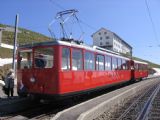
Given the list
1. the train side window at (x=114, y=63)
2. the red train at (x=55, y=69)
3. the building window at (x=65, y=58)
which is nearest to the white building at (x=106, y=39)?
the train side window at (x=114, y=63)

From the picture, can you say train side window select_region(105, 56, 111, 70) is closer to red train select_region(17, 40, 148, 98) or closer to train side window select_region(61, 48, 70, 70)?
red train select_region(17, 40, 148, 98)

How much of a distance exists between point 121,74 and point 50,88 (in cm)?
1271

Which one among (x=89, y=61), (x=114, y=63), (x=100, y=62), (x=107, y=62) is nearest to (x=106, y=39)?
(x=114, y=63)

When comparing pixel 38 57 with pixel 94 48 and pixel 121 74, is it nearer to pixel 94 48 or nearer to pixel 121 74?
pixel 94 48

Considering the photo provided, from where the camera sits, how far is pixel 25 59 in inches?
546

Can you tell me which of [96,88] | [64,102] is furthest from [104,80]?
[64,102]

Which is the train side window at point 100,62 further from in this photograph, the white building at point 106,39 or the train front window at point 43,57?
the white building at point 106,39

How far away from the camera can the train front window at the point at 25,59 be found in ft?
43.9

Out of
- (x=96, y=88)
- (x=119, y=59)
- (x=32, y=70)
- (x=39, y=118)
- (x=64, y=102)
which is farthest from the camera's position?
(x=119, y=59)

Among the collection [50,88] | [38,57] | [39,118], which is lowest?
[39,118]

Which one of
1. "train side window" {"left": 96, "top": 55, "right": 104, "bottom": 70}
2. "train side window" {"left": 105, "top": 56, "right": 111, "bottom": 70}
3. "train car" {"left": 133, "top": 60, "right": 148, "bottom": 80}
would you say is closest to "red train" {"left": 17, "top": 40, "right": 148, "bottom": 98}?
"train side window" {"left": 96, "top": 55, "right": 104, "bottom": 70}

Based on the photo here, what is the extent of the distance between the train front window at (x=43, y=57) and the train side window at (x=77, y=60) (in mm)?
1160

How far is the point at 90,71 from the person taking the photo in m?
15.5

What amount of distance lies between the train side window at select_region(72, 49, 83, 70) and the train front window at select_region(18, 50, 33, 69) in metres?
1.84
